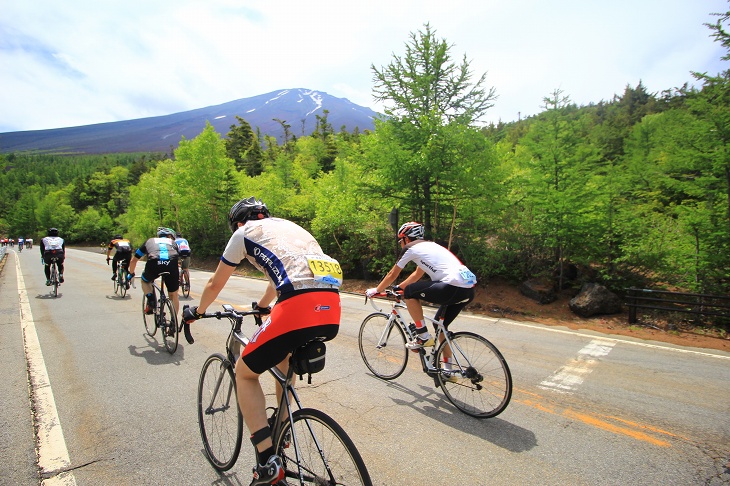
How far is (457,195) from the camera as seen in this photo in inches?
492

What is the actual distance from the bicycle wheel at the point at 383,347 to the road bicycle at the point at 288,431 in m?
2.47

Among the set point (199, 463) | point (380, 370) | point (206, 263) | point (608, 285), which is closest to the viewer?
point (199, 463)

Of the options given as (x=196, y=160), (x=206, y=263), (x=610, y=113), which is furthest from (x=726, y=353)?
(x=610, y=113)

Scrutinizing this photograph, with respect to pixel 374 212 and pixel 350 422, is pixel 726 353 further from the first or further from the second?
pixel 374 212

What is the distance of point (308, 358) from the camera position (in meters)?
2.39

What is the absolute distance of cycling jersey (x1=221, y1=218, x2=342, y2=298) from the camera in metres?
2.40

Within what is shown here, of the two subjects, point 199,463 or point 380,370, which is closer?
point 199,463

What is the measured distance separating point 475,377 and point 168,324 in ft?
17.2

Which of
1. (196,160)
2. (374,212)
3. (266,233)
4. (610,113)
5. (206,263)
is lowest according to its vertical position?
(206,263)

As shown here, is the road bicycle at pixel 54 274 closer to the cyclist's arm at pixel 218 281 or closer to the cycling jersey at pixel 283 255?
the cyclist's arm at pixel 218 281

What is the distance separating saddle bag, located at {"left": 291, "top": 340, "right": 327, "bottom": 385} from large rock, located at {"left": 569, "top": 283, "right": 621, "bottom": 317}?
9557mm

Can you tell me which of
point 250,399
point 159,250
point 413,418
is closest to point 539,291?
point 413,418

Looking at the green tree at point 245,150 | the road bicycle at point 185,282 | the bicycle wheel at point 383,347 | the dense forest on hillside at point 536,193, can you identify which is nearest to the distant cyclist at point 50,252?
the road bicycle at point 185,282

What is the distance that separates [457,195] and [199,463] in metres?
11.0
